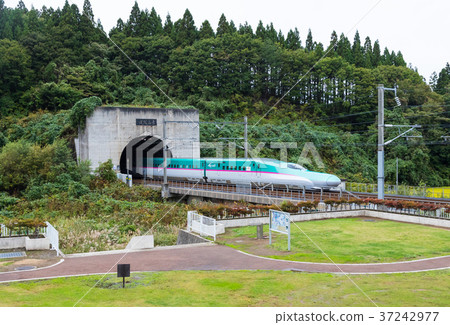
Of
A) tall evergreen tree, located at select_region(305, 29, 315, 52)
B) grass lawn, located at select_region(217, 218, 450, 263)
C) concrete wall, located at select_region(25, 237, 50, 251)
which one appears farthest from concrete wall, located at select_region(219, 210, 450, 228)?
tall evergreen tree, located at select_region(305, 29, 315, 52)

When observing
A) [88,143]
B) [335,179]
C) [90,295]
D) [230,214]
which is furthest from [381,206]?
[88,143]

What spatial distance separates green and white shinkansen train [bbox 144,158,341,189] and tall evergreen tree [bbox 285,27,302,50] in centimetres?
4699

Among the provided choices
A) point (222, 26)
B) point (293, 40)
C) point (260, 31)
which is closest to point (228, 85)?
point (222, 26)

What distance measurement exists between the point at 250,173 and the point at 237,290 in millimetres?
23488

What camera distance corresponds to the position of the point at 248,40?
7394 centimetres

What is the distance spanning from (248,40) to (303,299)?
68.4 m

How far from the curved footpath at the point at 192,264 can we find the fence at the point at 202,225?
2520 millimetres

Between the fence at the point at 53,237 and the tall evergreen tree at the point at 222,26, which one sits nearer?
the fence at the point at 53,237

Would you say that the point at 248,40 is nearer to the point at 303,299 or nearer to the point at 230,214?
the point at 230,214

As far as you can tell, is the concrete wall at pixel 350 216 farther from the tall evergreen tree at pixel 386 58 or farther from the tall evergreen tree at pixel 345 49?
the tall evergreen tree at pixel 386 58

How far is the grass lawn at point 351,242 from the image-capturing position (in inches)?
583

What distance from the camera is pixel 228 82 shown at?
238 feet

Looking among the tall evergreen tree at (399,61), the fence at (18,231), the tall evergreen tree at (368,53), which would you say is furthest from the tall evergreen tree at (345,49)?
the fence at (18,231)

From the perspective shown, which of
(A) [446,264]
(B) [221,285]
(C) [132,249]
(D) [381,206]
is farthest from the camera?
(D) [381,206]
